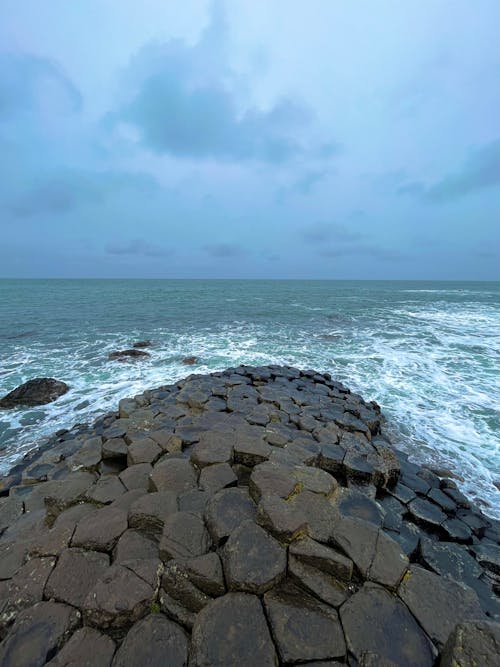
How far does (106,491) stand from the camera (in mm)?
4223

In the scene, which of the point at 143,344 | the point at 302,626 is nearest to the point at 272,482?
the point at 302,626

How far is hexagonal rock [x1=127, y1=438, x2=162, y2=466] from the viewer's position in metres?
4.91

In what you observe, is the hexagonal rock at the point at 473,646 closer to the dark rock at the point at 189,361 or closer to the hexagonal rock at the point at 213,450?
the hexagonal rock at the point at 213,450

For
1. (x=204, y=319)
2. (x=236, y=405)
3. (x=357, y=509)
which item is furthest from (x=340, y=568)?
(x=204, y=319)

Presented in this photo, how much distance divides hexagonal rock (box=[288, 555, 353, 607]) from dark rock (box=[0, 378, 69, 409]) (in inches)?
432

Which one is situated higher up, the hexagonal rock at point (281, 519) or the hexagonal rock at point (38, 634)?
the hexagonal rock at point (281, 519)

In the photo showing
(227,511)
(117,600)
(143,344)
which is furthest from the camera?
(143,344)

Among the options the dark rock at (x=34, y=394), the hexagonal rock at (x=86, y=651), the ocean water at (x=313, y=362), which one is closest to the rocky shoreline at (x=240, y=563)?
the hexagonal rock at (x=86, y=651)

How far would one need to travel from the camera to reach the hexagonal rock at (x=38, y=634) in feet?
7.72

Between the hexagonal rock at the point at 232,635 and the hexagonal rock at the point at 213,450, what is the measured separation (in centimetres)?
191

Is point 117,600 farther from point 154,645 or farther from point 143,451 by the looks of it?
point 143,451

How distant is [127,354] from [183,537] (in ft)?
47.2

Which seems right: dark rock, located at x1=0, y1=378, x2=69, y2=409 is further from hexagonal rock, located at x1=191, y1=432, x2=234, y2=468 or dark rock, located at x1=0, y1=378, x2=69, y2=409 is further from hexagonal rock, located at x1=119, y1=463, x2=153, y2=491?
hexagonal rock, located at x1=191, y1=432, x2=234, y2=468

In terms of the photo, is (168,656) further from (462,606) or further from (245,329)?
(245,329)
